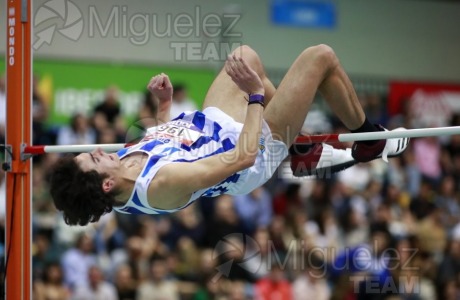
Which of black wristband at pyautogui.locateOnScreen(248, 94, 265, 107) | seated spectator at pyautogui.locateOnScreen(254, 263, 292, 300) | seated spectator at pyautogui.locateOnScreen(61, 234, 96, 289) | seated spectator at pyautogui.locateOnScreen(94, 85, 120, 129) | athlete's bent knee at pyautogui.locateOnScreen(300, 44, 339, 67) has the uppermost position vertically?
seated spectator at pyautogui.locateOnScreen(94, 85, 120, 129)

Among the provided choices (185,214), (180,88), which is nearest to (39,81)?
(180,88)

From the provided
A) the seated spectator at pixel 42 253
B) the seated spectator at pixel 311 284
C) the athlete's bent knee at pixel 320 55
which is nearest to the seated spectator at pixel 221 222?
the seated spectator at pixel 311 284

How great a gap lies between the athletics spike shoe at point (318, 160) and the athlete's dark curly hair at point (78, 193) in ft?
4.46

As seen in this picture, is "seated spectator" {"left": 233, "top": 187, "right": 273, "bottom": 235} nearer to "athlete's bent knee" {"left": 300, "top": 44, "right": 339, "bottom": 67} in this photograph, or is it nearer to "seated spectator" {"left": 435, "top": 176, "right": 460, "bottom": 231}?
"seated spectator" {"left": 435, "top": 176, "right": 460, "bottom": 231}

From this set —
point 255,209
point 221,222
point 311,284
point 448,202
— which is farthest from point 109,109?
point 448,202

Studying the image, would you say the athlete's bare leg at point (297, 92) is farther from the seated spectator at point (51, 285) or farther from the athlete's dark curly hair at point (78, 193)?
the seated spectator at point (51, 285)

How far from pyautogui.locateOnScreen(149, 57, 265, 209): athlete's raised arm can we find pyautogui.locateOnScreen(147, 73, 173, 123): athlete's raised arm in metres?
0.77

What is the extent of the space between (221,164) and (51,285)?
4.46 metres

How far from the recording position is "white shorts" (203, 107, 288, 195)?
16.3 ft

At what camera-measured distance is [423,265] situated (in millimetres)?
10445

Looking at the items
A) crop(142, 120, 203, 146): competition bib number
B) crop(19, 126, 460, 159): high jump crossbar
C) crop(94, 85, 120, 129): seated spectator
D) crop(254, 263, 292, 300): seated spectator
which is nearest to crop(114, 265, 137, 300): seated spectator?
crop(254, 263, 292, 300): seated spectator

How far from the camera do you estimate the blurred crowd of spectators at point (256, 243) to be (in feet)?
29.0

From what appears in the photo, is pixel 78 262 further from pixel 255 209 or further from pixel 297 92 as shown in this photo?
pixel 297 92

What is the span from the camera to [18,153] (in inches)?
211
